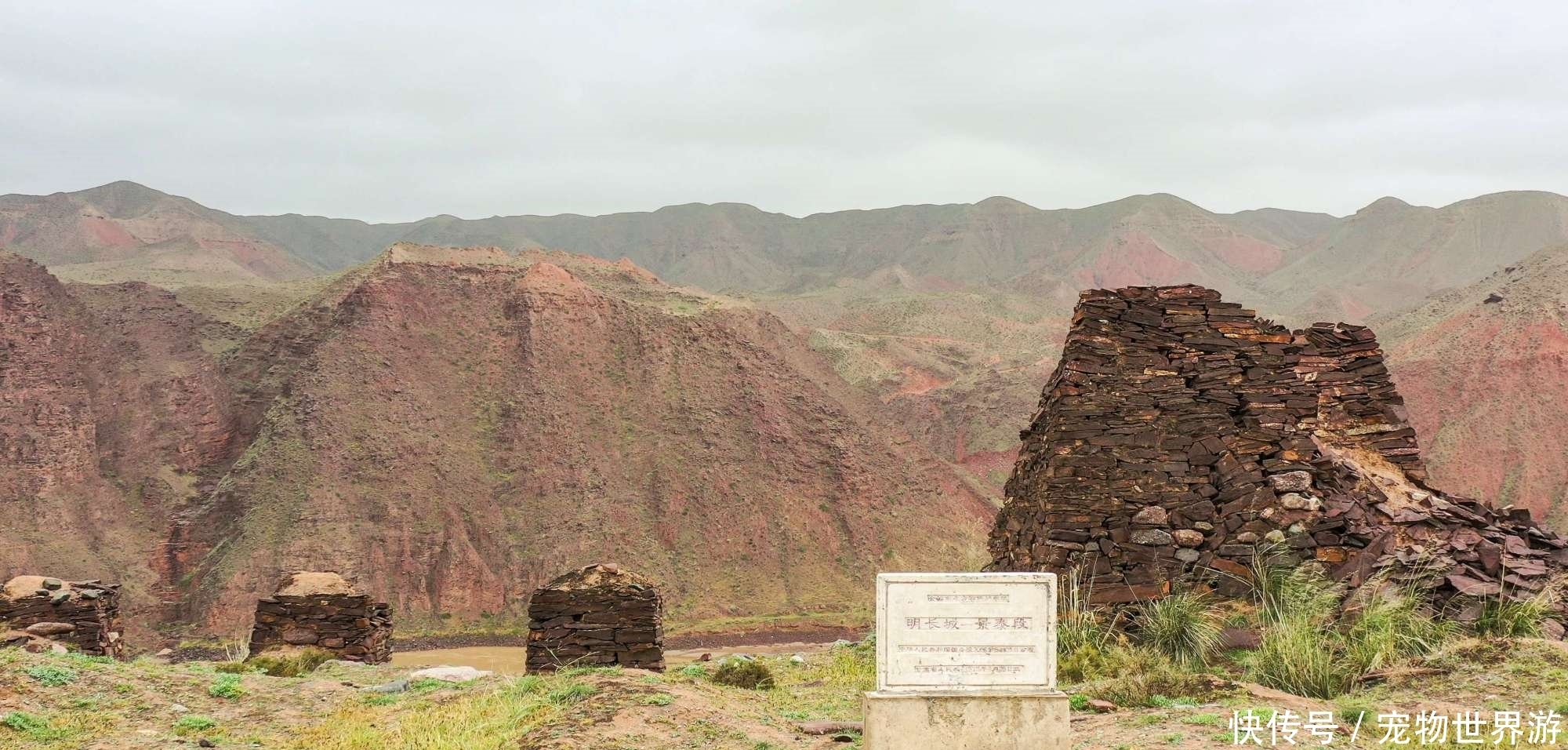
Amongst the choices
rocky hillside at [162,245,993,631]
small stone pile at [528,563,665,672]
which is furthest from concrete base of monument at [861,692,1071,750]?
rocky hillside at [162,245,993,631]

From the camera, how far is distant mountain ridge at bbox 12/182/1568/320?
4911 inches

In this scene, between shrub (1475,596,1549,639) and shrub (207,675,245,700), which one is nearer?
shrub (1475,596,1549,639)

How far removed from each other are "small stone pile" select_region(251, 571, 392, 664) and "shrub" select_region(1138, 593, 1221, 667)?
1231cm

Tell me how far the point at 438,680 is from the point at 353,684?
0.91 metres

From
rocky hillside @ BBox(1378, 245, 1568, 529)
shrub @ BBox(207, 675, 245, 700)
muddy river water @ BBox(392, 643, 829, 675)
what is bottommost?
muddy river water @ BBox(392, 643, 829, 675)

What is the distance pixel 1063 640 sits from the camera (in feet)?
42.1

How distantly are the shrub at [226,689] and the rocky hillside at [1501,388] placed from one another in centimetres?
5053

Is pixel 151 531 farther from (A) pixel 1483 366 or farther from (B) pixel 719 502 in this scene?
(A) pixel 1483 366

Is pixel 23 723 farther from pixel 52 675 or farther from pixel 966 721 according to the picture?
pixel 966 721

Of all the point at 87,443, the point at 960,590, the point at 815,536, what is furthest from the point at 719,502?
the point at 960,590

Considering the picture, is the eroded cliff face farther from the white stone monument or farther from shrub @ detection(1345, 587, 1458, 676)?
the white stone monument

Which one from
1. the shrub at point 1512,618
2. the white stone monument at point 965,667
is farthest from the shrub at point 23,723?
the shrub at point 1512,618

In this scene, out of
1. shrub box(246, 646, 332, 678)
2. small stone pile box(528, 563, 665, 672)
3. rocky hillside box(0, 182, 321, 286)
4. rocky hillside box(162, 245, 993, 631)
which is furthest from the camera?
rocky hillside box(0, 182, 321, 286)

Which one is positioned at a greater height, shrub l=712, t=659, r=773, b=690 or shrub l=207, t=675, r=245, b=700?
shrub l=207, t=675, r=245, b=700
